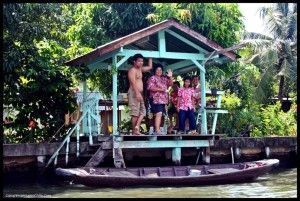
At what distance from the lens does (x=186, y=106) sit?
12078 mm

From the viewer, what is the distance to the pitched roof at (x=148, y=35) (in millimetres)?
11047

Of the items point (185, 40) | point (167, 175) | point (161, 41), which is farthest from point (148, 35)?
point (167, 175)

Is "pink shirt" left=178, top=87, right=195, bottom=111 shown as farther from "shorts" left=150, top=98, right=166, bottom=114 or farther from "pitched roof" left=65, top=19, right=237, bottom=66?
"pitched roof" left=65, top=19, right=237, bottom=66

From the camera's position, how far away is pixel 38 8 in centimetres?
1252

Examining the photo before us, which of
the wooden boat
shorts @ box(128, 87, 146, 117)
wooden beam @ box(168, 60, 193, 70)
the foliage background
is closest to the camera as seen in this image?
the wooden boat

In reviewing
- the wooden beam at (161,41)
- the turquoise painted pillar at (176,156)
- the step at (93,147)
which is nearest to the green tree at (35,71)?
the step at (93,147)

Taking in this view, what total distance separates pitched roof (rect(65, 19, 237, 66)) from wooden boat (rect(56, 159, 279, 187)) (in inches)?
107

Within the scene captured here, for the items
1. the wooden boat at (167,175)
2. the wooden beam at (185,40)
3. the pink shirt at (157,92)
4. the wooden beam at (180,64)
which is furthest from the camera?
the wooden beam at (180,64)

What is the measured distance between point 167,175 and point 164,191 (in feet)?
4.36

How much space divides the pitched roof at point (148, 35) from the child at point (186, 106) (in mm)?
1067

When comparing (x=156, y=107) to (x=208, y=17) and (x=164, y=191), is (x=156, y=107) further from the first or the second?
(x=208, y=17)

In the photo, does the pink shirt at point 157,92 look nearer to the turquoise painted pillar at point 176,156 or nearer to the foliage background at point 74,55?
the turquoise painted pillar at point 176,156

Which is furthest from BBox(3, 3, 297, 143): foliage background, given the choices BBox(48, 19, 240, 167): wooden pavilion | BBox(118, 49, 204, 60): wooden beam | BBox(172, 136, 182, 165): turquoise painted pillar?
BBox(172, 136, 182, 165): turquoise painted pillar

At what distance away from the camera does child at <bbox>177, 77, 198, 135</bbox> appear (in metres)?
12.1
